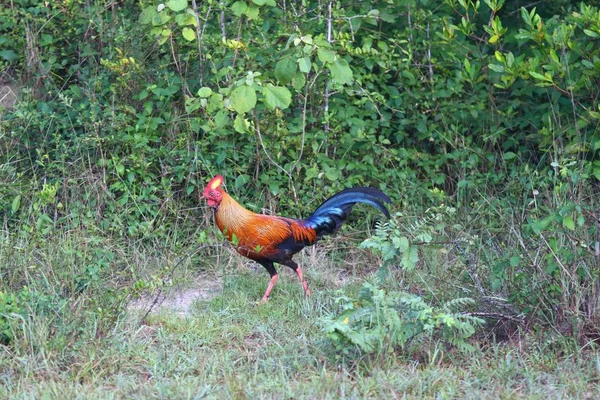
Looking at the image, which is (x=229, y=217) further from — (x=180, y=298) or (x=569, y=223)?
(x=569, y=223)

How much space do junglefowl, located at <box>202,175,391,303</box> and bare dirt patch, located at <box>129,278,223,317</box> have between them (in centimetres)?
45

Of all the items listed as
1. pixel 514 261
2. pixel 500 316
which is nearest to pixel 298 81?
pixel 514 261

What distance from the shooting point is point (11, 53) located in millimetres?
8203

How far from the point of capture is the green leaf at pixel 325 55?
6520 mm

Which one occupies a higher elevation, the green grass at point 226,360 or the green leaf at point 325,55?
the green leaf at point 325,55

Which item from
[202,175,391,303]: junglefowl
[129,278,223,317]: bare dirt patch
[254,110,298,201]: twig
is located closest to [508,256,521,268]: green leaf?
[202,175,391,303]: junglefowl

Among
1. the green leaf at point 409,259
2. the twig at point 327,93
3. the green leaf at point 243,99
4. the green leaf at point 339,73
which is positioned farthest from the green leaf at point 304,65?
the green leaf at point 409,259

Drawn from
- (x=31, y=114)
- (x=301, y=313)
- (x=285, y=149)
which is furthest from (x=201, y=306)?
(x=31, y=114)

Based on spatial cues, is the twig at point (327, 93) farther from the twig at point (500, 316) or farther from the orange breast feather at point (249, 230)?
the twig at point (500, 316)

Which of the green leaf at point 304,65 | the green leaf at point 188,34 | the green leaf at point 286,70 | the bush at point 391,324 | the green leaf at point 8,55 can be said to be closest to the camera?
the bush at point 391,324

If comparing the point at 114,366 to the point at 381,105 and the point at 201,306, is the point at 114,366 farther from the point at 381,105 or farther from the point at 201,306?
the point at 381,105

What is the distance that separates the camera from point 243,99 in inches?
251

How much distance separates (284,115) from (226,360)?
9.61ft

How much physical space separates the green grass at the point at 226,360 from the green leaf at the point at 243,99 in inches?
53.1
